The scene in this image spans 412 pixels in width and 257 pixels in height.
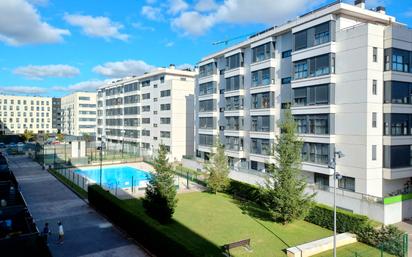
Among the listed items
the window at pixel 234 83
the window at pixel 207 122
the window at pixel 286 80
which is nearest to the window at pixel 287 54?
the window at pixel 286 80

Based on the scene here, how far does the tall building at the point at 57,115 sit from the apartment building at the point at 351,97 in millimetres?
129666

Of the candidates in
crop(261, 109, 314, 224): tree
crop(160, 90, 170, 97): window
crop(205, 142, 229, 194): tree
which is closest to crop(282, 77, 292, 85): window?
crop(205, 142, 229, 194): tree

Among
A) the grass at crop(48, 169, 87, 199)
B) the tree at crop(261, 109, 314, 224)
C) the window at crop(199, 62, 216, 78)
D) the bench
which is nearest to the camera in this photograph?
the bench

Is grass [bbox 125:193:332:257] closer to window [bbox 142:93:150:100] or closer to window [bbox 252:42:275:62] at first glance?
window [bbox 252:42:275:62]

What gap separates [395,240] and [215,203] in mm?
17455

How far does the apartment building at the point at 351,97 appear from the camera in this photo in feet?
95.9

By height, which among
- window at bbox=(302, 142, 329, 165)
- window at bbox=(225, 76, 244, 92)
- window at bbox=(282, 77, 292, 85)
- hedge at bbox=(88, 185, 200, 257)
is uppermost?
window at bbox=(225, 76, 244, 92)

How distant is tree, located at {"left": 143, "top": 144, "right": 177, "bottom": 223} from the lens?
25.3 meters

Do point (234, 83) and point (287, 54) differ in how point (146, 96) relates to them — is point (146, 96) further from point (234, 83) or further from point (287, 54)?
point (287, 54)

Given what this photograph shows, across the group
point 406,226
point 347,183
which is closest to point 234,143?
point 347,183

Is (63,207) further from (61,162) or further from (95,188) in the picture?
(61,162)

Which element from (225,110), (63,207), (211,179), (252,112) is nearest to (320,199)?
(211,179)

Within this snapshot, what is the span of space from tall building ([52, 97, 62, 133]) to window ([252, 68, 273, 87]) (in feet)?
413

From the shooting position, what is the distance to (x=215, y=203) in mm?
33875
